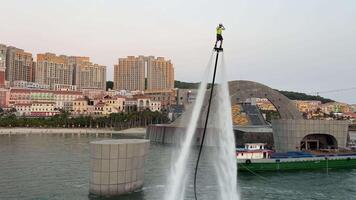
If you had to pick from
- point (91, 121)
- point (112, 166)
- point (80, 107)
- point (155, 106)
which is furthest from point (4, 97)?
point (112, 166)

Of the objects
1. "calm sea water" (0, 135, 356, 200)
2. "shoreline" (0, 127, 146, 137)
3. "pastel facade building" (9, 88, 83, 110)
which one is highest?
"pastel facade building" (9, 88, 83, 110)

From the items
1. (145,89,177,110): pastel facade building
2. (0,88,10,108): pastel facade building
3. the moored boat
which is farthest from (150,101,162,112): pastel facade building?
the moored boat

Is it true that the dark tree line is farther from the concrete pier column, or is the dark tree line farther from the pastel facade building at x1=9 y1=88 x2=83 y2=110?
the concrete pier column

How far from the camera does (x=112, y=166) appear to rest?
2602 cm

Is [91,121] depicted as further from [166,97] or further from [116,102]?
[166,97]

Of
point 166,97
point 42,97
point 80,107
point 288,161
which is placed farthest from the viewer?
point 166,97

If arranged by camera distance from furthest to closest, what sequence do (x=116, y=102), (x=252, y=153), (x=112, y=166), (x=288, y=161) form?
1. (x=116, y=102)
2. (x=288, y=161)
3. (x=252, y=153)
4. (x=112, y=166)

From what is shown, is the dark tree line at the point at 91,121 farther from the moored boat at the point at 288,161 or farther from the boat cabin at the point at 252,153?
the moored boat at the point at 288,161

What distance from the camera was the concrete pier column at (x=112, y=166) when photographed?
25.9 m

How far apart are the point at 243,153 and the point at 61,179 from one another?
22.7 meters

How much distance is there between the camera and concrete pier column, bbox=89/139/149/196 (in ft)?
84.9

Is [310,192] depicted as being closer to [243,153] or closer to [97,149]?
[243,153]

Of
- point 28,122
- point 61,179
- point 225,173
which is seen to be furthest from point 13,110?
point 225,173

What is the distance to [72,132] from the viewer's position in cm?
12612
